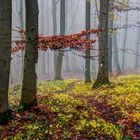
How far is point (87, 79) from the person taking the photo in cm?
2061

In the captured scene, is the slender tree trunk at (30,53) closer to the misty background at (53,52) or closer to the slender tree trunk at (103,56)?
the slender tree trunk at (103,56)

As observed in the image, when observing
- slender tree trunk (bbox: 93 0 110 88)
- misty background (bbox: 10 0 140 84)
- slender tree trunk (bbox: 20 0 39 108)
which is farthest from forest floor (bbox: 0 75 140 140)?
misty background (bbox: 10 0 140 84)

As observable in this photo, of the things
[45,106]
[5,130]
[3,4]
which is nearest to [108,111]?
[45,106]

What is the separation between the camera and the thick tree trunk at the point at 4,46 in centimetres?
915

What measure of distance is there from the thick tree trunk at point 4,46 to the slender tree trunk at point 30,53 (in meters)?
0.95

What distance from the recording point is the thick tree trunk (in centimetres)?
915

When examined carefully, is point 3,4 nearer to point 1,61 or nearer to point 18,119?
point 1,61

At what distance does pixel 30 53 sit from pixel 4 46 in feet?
3.79

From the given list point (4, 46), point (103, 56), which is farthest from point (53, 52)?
point (4, 46)

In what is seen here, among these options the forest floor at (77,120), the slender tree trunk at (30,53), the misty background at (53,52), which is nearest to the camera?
the forest floor at (77,120)

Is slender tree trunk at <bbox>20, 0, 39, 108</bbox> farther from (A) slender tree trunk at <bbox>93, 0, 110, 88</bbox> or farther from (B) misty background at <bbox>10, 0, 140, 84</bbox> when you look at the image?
(B) misty background at <bbox>10, 0, 140, 84</bbox>

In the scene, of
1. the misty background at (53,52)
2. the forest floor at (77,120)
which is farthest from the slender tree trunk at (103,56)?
the misty background at (53,52)

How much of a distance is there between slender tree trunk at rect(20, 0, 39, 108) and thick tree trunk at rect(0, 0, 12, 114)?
947 mm

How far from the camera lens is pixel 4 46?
30.3 feet
